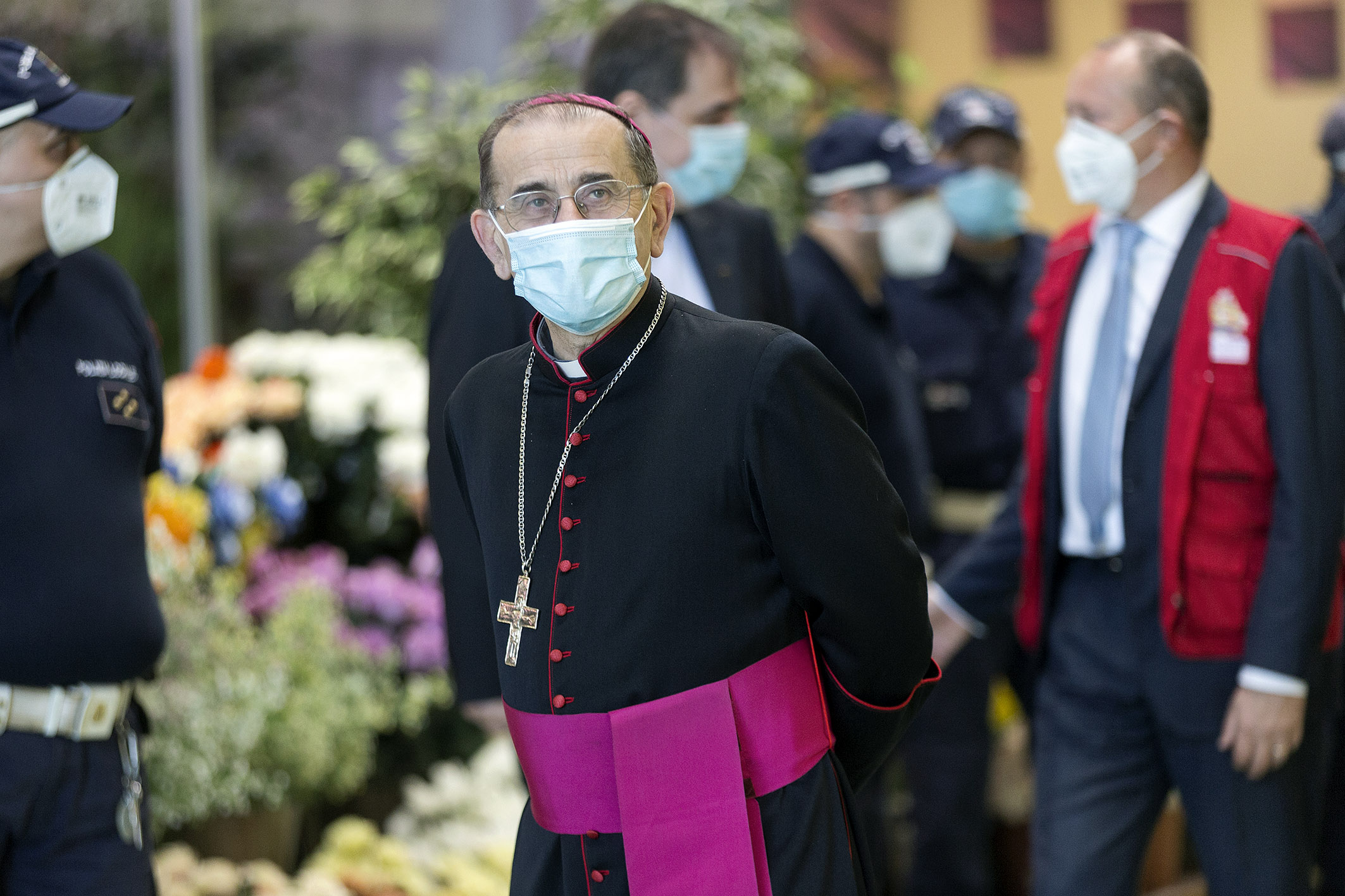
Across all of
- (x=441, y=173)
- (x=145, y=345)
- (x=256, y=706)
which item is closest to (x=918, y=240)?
(x=441, y=173)

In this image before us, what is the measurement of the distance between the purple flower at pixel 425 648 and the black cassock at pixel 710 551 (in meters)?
1.94

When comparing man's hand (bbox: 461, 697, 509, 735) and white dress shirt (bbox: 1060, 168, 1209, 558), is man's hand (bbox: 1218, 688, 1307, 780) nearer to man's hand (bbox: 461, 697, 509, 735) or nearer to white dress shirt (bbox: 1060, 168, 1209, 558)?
white dress shirt (bbox: 1060, 168, 1209, 558)

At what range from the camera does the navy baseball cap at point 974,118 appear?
4285mm

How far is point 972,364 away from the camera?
13.0ft

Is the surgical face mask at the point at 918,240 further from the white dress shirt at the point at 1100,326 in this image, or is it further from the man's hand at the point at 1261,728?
the man's hand at the point at 1261,728

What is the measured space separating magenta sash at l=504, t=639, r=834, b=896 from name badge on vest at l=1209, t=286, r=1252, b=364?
108cm

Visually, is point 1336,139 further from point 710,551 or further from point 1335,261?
point 710,551

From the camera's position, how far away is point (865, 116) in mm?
3686

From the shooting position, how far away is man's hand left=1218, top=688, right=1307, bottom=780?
87.3 inches

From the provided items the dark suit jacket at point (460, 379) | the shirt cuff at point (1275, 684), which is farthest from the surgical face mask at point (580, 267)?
the shirt cuff at point (1275, 684)

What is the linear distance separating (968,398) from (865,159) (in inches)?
29.6

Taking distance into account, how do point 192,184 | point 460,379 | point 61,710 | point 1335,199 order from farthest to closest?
point 192,184, point 1335,199, point 460,379, point 61,710

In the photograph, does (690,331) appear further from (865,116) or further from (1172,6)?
(1172,6)

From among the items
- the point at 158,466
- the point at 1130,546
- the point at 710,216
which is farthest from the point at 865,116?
the point at 158,466
